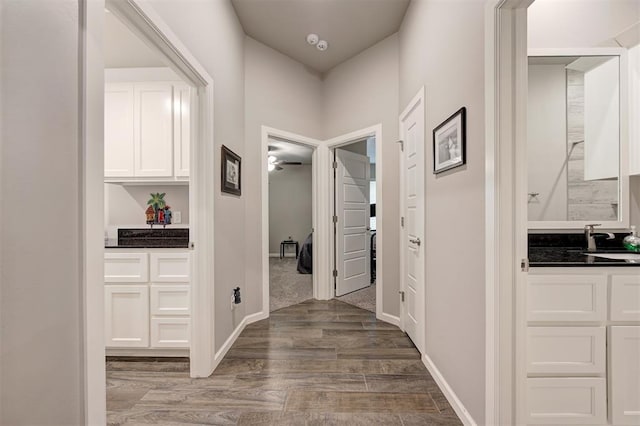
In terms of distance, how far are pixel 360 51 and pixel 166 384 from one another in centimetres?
367

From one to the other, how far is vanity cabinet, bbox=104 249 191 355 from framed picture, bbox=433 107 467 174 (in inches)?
78.9

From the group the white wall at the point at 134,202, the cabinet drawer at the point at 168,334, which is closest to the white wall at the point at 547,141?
the cabinet drawer at the point at 168,334

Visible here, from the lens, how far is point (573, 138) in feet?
6.45

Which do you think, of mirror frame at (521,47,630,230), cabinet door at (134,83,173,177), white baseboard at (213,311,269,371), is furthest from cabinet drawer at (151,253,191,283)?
mirror frame at (521,47,630,230)

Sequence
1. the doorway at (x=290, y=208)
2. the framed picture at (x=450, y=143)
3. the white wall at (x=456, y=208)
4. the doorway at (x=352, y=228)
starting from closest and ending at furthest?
1. the white wall at (x=456, y=208)
2. the framed picture at (x=450, y=143)
3. the doorway at (x=352, y=228)
4. the doorway at (x=290, y=208)

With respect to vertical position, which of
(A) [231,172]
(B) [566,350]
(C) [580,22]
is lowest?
(B) [566,350]

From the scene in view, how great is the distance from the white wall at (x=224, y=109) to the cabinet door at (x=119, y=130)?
0.94 metres

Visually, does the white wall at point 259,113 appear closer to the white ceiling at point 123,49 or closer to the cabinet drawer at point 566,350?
the white ceiling at point 123,49

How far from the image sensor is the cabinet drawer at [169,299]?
2400mm

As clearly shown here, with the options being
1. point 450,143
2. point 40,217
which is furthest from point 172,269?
point 450,143

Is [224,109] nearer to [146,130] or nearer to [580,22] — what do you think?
[146,130]

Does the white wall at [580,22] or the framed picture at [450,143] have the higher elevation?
the white wall at [580,22]

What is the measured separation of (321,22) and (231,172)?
5.66 ft

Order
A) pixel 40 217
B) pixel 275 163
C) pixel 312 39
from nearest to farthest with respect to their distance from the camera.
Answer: pixel 40 217, pixel 312 39, pixel 275 163
